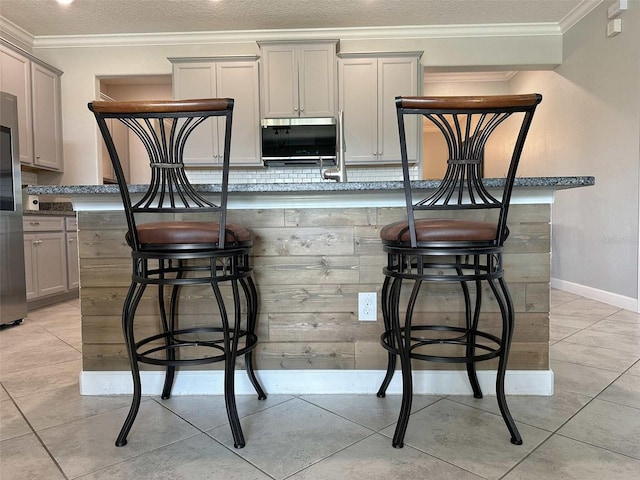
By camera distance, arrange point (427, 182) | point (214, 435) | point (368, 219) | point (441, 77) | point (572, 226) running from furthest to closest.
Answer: point (441, 77) → point (572, 226) → point (368, 219) → point (427, 182) → point (214, 435)

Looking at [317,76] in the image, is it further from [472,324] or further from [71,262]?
[472,324]

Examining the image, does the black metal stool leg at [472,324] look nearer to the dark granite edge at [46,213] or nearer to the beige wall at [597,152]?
the beige wall at [597,152]

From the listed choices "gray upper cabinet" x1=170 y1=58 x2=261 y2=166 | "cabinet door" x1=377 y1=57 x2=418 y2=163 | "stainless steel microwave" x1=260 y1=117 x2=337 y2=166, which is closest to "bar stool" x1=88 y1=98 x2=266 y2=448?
"stainless steel microwave" x1=260 y1=117 x2=337 y2=166

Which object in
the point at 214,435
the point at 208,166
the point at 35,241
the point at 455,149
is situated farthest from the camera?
the point at 208,166

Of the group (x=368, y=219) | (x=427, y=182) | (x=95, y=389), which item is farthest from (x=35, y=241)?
(x=427, y=182)

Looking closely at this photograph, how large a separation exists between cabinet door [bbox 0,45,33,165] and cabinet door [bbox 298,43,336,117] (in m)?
2.68

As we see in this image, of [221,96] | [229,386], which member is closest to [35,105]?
[221,96]

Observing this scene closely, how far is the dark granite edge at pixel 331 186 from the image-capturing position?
56.5 inches

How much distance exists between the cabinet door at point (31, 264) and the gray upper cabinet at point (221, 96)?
1.58 m

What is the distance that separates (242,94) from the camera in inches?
164

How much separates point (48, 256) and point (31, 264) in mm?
236

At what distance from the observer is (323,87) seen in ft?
13.5

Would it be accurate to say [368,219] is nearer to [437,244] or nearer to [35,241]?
[437,244]

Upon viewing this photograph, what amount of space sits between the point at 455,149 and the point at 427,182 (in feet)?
0.80
